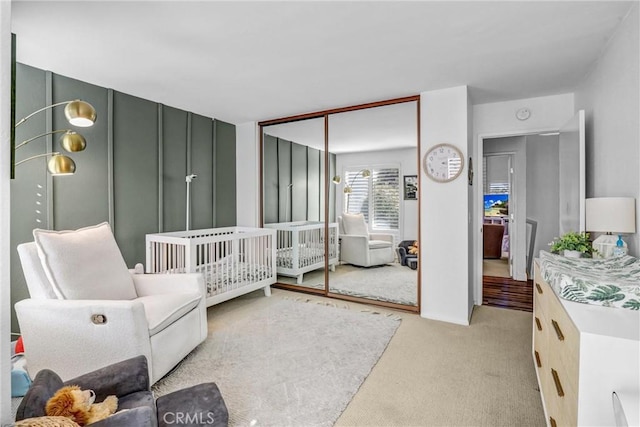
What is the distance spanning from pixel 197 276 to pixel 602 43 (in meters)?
3.45

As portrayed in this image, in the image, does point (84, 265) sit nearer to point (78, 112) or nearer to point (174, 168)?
point (78, 112)

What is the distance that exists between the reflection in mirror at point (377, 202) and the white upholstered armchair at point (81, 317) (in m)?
2.32

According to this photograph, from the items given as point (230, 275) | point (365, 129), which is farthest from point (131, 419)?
point (365, 129)

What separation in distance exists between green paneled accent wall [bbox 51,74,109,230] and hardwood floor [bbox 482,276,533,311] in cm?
429

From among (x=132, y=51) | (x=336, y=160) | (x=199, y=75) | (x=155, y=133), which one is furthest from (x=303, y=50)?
(x=155, y=133)

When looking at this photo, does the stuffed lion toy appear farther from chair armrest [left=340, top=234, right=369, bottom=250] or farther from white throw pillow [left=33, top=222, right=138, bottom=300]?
chair armrest [left=340, top=234, right=369, bottom=250]

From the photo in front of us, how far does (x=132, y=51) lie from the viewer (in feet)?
7.98

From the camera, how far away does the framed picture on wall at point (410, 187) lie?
11.9 feet

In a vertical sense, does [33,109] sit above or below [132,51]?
below

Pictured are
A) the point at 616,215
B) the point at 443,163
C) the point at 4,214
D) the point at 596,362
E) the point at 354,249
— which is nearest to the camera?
the point at 4,214

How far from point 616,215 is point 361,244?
8.45ft

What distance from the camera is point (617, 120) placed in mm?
2176

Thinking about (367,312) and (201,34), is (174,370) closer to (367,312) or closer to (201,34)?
(367,312)

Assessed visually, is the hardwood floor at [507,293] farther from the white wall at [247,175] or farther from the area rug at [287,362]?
the white wall at [247,175]
